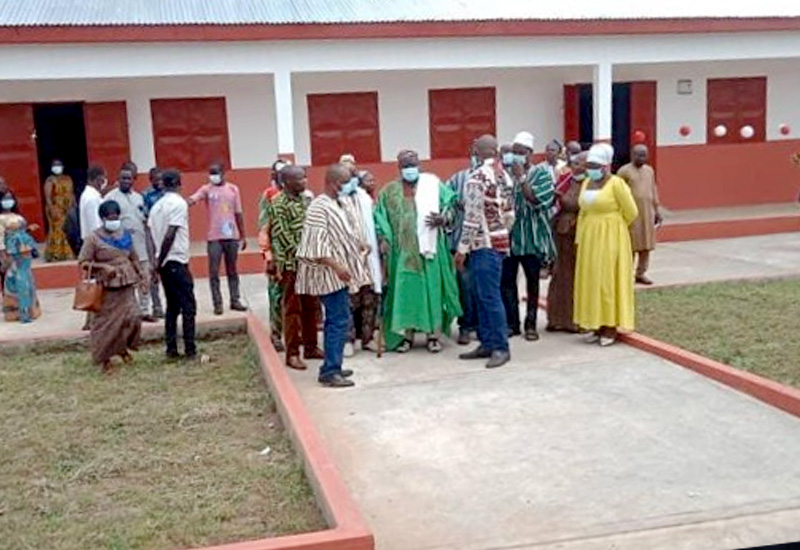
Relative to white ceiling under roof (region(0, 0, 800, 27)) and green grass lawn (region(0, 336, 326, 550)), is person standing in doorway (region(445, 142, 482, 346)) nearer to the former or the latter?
green grass lawn (region(0, 336, 326, 550))

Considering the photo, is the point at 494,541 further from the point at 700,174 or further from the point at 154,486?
the point at 700,174

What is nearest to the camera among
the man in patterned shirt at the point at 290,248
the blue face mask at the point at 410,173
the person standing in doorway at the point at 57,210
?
the man in patterned shirt at the point at 290,248

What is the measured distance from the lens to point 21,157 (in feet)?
43.6

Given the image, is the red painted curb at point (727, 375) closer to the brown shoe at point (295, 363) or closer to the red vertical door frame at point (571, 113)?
the brown shoe at point (295, 363)

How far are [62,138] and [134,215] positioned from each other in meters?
5.86

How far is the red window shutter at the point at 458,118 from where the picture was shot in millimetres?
14547

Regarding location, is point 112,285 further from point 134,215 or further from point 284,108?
point 284,108

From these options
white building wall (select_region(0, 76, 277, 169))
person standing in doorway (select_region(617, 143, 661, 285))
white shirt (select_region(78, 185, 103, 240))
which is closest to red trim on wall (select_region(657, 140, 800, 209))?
person standing in doorway (select_region(617, 143, 661, 285))

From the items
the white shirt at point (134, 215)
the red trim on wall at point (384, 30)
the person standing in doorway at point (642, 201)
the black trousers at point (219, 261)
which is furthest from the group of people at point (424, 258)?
the red trim on wall at point (384, 30)

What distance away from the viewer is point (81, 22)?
1177 cm

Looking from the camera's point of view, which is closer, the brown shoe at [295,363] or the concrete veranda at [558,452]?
the concrete veranda at [558,452]

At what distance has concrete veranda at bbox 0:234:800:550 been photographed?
434 centimetres

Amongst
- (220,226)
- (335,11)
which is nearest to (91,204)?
(220,226)

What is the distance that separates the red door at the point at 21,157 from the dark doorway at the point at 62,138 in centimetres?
32
